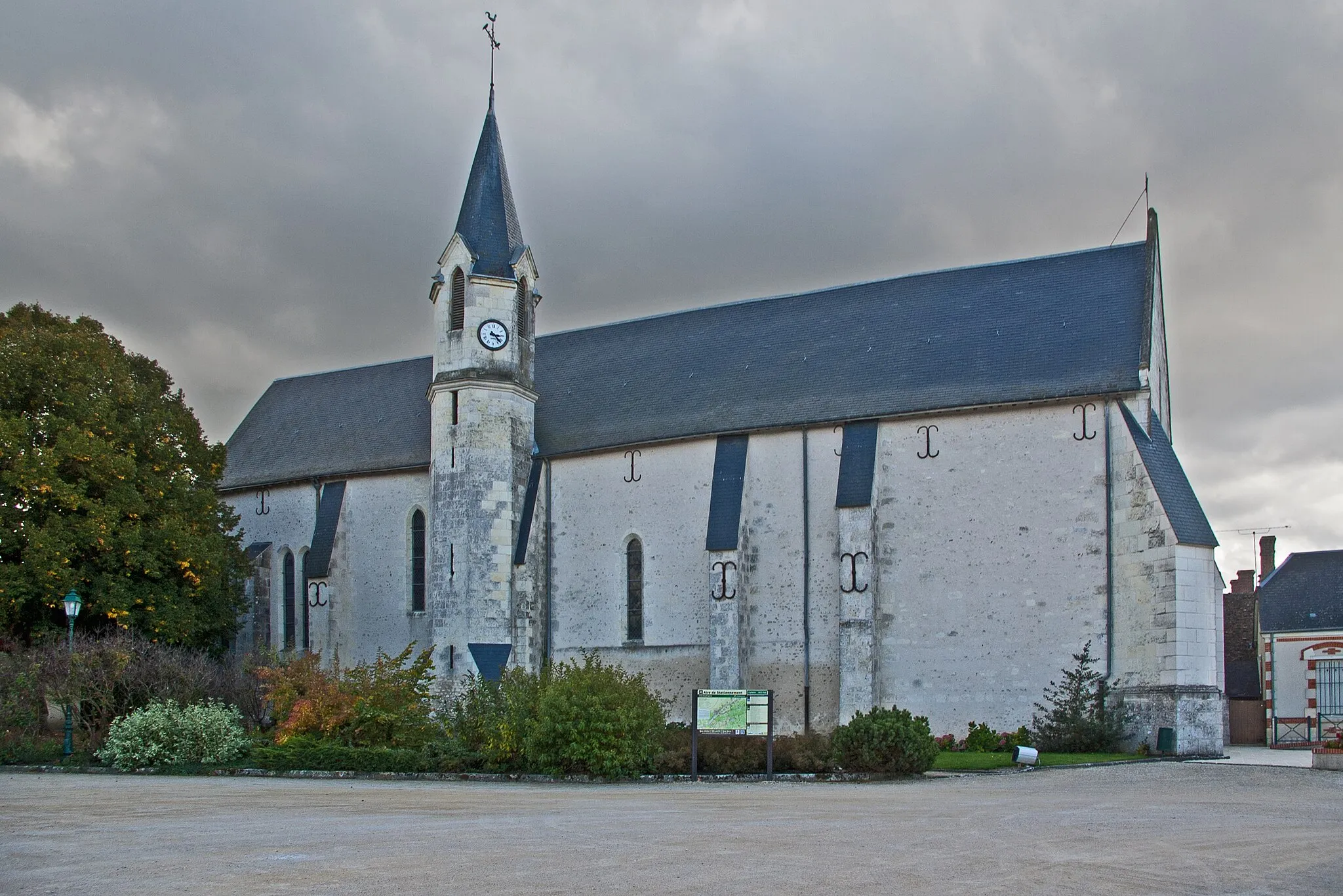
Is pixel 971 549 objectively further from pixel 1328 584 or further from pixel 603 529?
pixel 1328 584

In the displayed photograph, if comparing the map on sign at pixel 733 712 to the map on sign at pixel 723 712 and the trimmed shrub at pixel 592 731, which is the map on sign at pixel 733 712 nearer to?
the map on sign at pixel 723 712

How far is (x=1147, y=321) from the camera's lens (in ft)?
88.9

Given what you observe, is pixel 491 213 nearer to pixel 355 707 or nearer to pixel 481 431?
pixel 481 431

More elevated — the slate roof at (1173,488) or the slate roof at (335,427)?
the slate roof at (335,427)

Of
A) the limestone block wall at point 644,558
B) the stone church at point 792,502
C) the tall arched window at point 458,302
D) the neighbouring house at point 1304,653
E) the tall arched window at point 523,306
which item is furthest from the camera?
the neighbouring house at point 1304,653

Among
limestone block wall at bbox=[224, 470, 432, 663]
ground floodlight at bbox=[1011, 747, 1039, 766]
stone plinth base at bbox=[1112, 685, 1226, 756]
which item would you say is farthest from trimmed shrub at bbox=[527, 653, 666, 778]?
limestone block wall at bbox=[224, 470, 432, 663]

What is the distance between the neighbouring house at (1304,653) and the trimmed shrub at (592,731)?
2599 cm

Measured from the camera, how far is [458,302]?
3262 centimetres

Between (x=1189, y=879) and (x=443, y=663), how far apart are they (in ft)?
76.7

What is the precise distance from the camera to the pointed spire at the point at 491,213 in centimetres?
3266

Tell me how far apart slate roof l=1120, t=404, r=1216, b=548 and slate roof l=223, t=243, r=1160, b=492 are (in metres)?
0.24

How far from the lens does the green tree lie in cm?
2753

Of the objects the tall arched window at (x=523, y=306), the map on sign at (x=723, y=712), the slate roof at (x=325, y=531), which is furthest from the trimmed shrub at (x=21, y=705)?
the tall arched window at (x=523, y=306)

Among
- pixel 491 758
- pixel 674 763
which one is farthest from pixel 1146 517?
pixel 491 758
